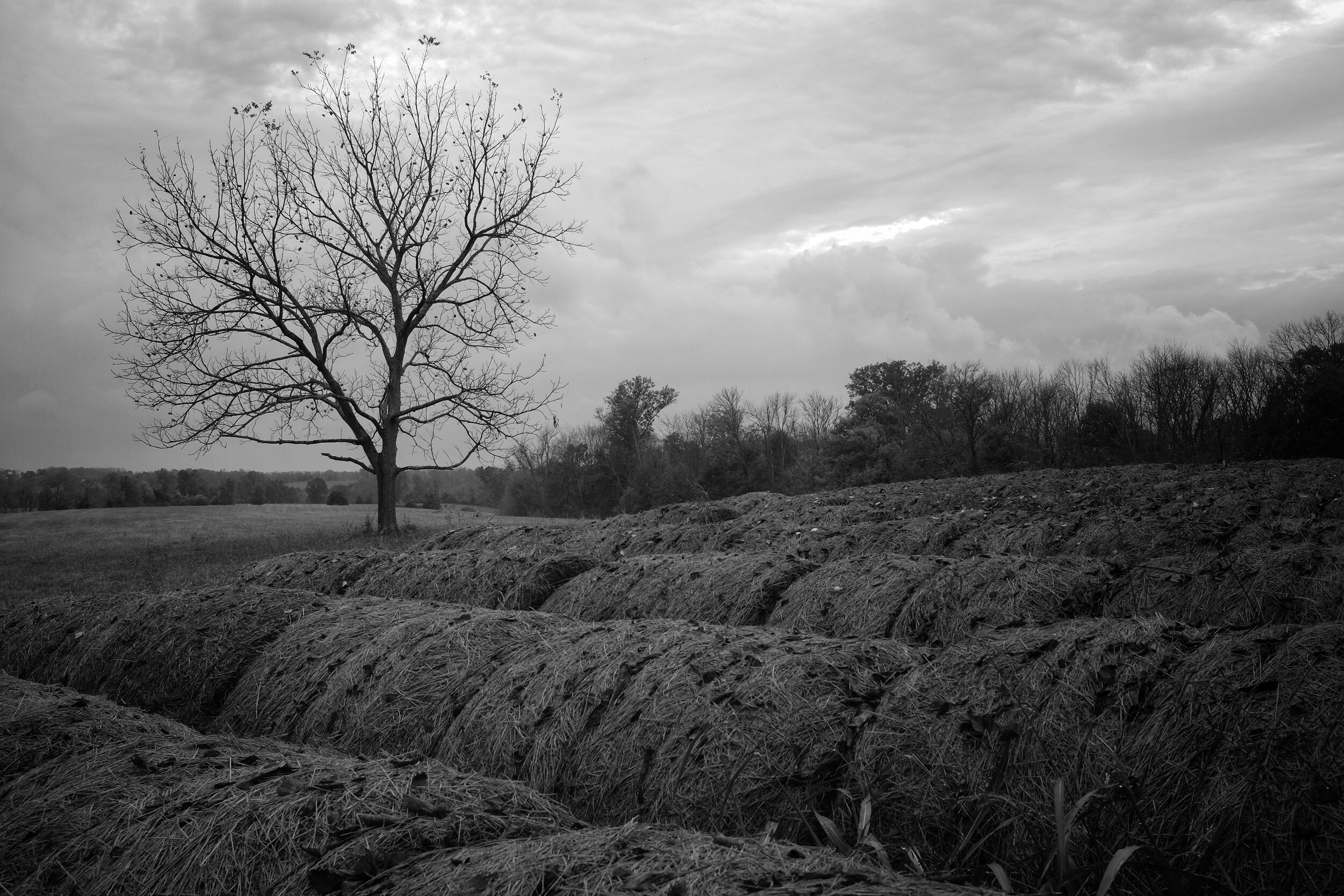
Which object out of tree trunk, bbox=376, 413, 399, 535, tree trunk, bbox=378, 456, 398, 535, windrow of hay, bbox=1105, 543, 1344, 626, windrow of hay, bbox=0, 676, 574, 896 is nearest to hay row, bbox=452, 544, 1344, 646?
windrow of hay, bbox=1105, 543, 1344, 626

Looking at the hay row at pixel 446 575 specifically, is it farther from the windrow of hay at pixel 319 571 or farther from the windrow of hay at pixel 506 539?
the windrow of hay at pixel 506 539

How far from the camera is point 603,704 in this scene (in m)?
4.57

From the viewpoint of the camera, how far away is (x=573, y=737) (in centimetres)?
446

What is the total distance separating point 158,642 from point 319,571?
4451 millimetres

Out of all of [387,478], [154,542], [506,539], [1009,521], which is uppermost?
[387,478]

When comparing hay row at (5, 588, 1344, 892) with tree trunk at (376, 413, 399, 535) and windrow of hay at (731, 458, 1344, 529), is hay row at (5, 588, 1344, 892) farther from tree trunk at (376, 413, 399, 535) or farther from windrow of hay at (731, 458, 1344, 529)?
tree trunk at (376, 413, 399, 535)

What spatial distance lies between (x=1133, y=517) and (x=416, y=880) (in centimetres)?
1016

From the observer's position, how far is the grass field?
604 inches

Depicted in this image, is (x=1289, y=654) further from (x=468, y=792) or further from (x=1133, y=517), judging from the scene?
(x=1133, y=517)

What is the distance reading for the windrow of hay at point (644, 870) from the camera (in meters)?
2.20

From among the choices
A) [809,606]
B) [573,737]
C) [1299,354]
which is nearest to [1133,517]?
[809,606]

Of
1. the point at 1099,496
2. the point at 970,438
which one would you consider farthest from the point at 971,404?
the point at 1099,496

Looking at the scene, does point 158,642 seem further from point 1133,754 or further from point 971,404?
point 971,404

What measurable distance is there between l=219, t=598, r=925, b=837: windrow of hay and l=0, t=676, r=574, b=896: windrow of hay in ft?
3.37
